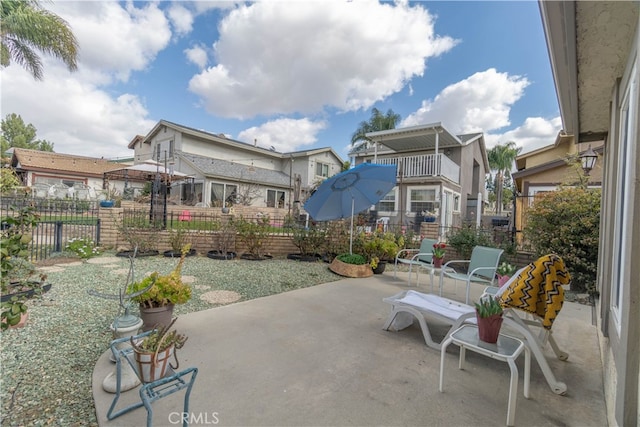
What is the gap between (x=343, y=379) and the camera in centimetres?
246

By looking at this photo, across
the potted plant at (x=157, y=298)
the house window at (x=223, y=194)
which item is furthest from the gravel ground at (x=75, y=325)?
the house window at (x=223, y=194)

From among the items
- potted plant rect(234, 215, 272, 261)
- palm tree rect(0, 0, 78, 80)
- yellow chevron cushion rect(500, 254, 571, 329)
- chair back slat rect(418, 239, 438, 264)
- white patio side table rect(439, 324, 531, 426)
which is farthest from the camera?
palm tree rect(0, 0, 78, 80)

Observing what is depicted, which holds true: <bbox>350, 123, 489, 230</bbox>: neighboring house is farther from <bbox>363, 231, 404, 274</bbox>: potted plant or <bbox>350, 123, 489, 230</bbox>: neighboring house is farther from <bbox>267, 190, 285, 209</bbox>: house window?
<bbox>267, 190, 285, 209</bbox>: house window

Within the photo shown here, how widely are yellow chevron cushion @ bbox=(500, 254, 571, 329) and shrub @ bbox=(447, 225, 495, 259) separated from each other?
4.83 metres

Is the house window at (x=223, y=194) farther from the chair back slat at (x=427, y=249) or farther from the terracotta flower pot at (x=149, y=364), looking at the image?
the terracotta flower pot at (x=149, y=364)

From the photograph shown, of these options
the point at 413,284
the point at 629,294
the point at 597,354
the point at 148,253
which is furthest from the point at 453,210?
the point at 629,294

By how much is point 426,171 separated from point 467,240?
756 centimetres

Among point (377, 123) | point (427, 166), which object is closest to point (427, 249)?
point (427, 166)

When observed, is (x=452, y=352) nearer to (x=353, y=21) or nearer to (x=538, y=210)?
(x=538, y=210)

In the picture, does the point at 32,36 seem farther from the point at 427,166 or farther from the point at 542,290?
the point at 427,166


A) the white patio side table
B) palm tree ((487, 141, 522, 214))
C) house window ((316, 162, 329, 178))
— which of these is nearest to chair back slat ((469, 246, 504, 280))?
the white patio side table

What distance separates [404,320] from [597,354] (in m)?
2.01

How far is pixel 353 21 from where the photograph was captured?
712cm

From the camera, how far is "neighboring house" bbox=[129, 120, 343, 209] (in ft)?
58.8
